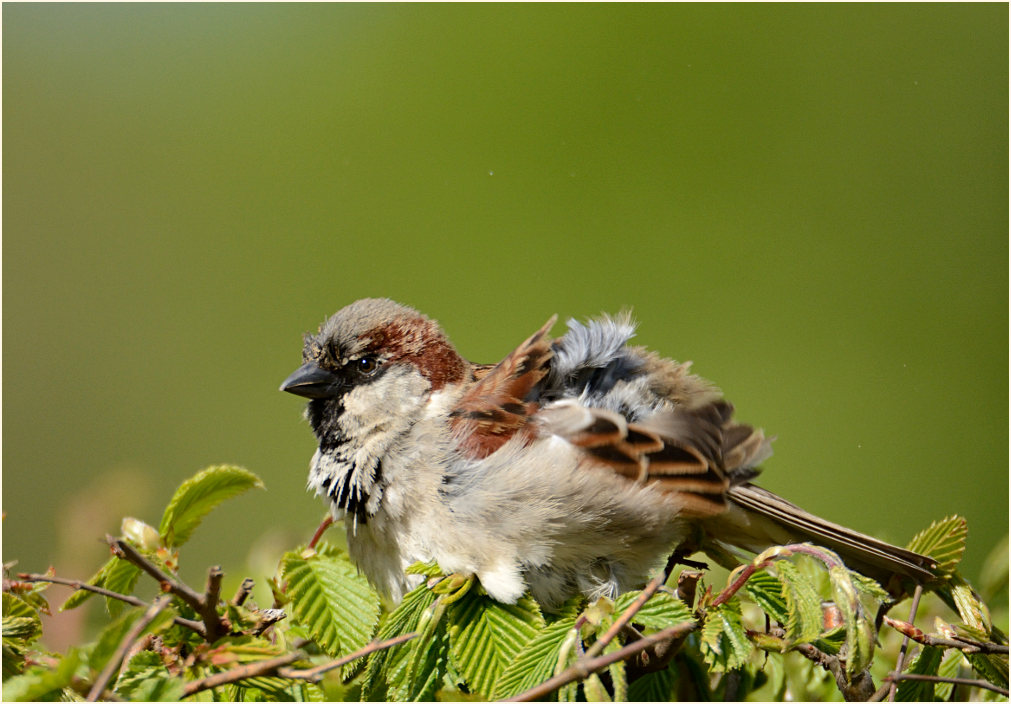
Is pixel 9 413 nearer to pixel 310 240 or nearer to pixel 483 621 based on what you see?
pixel 310 240

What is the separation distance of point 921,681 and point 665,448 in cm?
43

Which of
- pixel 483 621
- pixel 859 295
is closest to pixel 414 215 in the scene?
pixel 859 295

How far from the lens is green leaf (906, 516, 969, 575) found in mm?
1091

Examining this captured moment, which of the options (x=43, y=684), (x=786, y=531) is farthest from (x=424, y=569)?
(x=786, y=531)

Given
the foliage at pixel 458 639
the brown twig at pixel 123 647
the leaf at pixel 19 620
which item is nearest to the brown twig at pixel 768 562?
the foliage at pixel 458 639

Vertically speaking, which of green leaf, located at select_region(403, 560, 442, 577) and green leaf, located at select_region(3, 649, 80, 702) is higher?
green leaf, located at select_region(403, 560, 442, 577)

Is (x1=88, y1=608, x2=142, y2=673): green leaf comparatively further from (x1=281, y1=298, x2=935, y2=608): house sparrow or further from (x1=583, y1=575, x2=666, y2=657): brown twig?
(x1=281, y1=298, x2=935, y2=608): house sparrow

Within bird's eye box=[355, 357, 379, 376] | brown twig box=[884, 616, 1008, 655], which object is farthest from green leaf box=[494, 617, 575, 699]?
bird's eye box=[355, 357, 379, 376]

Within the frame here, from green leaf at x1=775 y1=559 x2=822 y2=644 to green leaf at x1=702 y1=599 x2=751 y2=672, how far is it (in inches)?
2.2

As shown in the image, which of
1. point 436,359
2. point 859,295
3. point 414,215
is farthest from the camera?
point 859,295

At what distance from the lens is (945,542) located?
43.1 inches

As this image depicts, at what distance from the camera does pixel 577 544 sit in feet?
4.13

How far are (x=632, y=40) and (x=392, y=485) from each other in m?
2.77

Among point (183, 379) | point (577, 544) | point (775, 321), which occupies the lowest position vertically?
point (577, 544)
